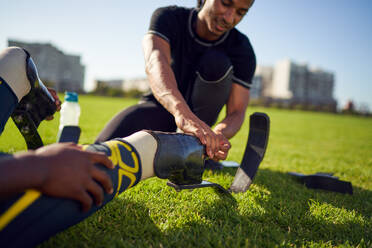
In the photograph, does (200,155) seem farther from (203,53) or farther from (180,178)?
(203,53)

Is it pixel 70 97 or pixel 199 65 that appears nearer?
pixel 199 65

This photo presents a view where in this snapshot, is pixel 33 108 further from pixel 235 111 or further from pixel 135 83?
pixel 135 83

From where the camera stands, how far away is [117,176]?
36.9 inches

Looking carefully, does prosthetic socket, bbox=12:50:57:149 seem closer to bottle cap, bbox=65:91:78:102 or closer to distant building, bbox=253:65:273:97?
bottle cap, bbox=65:91:78:102

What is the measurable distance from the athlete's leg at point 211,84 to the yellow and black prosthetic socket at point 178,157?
1034 mm

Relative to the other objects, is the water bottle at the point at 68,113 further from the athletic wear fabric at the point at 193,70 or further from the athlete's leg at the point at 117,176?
the athlete's leg at the point at 117,176

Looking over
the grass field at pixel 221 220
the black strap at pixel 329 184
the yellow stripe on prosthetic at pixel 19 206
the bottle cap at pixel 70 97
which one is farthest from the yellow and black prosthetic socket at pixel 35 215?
the bottle cap at pixel 70 97

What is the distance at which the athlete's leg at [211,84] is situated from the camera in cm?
217

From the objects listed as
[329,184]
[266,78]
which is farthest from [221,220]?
[266,78]

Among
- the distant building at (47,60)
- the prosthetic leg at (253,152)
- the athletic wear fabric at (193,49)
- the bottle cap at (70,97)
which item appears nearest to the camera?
the prosthetic leg at (253,152)

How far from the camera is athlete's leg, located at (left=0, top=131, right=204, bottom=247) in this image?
698 millimetres

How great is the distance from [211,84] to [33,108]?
4.45ft

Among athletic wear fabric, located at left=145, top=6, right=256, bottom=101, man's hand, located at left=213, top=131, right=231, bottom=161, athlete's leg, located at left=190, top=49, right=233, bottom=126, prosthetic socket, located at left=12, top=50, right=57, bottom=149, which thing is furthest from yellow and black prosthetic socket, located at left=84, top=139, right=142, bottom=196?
athletic wear fabric, located at left=145, top=6, right=256, bottom=101

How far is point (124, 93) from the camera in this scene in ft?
139
